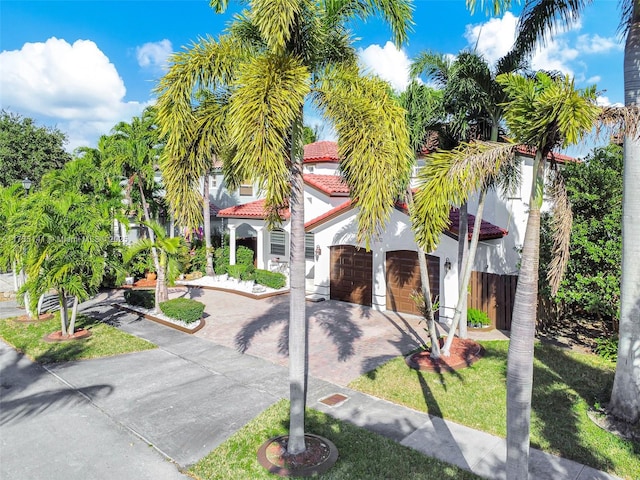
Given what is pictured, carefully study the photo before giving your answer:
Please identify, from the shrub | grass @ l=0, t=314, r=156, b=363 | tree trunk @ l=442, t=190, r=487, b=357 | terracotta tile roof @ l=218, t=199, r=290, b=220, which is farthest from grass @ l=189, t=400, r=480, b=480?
the shrub

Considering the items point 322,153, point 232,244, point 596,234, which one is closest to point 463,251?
point 596,234

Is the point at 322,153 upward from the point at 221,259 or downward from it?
upward

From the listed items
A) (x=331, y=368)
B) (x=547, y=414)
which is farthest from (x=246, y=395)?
(x=547, y=414)

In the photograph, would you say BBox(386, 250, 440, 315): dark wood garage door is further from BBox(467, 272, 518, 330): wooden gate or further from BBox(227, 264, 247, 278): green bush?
BBox(227, 264, 247, 278): green bush

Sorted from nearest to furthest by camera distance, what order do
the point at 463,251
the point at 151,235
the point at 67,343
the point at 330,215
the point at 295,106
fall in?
1. the point at 295,106
2. the point at 463,251
3. the point at 67,343
4. the point at 151,235
5. the point at 330,215

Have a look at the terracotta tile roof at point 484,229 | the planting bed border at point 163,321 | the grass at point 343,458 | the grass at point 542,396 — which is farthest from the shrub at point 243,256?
the grass at point 343,458

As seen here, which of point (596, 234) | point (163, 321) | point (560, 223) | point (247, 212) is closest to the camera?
point (560, 223)

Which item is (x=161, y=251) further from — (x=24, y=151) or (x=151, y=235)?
(x=24, y=151)

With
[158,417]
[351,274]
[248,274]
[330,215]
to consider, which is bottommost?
[158,417]
